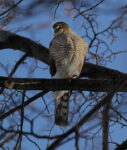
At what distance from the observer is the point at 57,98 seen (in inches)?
175

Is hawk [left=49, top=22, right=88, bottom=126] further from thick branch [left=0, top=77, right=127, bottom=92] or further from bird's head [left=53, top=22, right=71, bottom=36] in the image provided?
thick branch [left=0, top=77, right=127, bottom=92]

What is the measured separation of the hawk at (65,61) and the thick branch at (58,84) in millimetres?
1062

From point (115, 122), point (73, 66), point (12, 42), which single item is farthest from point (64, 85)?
point (12, 42)

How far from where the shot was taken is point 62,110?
4266 millimetres

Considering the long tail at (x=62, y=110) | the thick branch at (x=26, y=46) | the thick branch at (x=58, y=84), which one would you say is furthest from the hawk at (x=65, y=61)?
the thick branch at (x=58, y=84)

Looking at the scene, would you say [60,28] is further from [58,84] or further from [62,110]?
[58,84]

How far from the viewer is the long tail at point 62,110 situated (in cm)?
406

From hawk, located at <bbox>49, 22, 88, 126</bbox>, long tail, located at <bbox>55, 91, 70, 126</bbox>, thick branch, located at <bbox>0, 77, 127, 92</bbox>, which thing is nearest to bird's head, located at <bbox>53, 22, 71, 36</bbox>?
hawk, located at <bbox>49, 22, 88, 126</bbox>

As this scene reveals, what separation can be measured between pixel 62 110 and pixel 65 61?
774 millimetres

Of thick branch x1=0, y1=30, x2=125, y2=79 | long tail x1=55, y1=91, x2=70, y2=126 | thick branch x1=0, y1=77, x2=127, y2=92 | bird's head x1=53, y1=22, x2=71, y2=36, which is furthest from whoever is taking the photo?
bird's head x1=53, y1=22, x2=71, y2=36

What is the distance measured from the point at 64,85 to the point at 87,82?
29 cm

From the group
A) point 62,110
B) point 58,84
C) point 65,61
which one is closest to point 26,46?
point 65,61

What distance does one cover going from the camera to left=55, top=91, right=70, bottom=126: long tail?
160 inches

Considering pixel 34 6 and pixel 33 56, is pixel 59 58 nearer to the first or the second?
pixel 33 56
